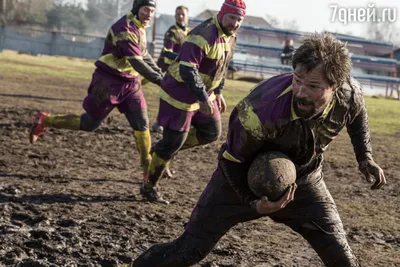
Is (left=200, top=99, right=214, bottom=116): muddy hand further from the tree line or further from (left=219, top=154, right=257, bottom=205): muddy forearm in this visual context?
the tree line

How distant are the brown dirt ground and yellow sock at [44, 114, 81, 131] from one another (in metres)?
0.54

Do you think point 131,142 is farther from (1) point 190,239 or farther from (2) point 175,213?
(1) point 190,239

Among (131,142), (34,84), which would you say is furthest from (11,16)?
(131,142)

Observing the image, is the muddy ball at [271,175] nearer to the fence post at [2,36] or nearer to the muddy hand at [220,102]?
the muddy hand at [220,102]

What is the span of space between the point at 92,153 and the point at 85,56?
3955 centimetres

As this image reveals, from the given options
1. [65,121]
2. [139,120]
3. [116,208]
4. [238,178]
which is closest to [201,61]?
[139,120]

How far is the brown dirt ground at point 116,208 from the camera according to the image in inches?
224

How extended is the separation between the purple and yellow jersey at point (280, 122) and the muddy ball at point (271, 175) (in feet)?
0.26

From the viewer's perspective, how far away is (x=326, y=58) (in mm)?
3635

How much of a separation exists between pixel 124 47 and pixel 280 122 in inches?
174

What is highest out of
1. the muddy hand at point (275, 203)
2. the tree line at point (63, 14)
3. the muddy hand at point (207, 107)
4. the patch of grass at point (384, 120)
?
the muddy hand at point (275, 203)

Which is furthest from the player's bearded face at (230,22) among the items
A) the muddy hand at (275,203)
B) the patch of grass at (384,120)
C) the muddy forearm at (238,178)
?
the patch of grass at (384,120)

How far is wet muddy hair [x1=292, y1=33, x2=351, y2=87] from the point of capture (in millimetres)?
3639

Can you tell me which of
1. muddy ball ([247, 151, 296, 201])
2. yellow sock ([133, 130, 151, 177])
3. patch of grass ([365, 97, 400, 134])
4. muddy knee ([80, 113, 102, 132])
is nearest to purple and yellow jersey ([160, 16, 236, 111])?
yellow sock ([133, 130, 151, 177])
